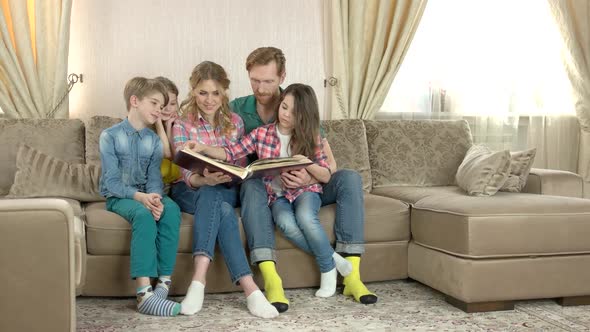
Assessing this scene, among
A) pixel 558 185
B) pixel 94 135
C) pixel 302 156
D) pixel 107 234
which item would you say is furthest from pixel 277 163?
pixel 558 185

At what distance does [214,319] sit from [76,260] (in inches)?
27.4

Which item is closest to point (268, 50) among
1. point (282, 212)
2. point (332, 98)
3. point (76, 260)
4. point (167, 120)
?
point (167, 120)

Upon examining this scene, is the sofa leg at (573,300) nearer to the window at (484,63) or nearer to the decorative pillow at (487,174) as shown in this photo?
the decorative pillow at (487,174)

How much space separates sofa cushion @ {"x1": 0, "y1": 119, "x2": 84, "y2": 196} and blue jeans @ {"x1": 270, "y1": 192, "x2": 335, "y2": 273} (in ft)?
3.61

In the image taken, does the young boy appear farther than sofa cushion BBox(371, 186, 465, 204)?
No

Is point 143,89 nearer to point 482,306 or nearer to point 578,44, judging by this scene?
point 482,306

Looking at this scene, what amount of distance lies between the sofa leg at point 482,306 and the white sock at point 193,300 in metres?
1.00

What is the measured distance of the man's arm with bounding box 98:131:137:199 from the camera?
2.75 metres

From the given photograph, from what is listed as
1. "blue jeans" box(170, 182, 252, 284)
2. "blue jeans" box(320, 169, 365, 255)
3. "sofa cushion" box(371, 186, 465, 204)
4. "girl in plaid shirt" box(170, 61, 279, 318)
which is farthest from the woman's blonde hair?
"sofa cushion" box(371, 186, 465, 204)

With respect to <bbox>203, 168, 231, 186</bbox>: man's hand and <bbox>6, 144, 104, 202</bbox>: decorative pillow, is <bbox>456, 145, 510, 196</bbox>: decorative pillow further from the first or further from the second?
<bbox>6, 144, 104, 202</bbox>: decorative pillow

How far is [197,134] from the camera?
2.96 m

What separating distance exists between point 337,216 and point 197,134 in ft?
2.27

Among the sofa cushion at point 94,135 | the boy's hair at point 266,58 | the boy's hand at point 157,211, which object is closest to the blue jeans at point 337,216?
the boy's hand at point 157,211

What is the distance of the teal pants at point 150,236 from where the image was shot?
258 centimetres
